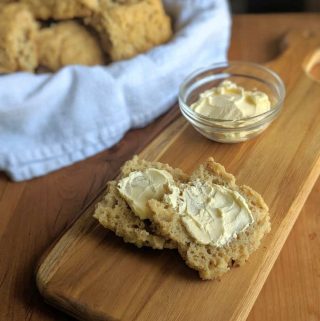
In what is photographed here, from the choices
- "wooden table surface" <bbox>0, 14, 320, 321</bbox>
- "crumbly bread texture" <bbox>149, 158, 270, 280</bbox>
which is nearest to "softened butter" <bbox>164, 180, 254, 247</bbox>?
"crumbly bread texture" <bbox>149, 158, 270, 280</bbox>

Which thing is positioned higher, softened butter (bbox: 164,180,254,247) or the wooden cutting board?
softened butter (bbox: 164,180,254,247)

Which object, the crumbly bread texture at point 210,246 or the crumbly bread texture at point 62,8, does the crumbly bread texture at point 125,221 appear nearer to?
the crumbly bread texture at point 210,246

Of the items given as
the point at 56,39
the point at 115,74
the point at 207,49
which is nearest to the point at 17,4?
the point at 56,39

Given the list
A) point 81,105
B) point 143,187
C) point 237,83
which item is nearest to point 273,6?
point 237,83

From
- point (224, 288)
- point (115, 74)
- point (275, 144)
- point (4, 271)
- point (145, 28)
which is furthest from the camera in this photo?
point (145, 28)

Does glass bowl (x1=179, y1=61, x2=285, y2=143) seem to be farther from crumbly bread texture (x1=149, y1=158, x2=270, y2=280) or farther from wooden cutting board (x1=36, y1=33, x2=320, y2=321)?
crumbly bread texture (x1=149, y1=158, x2=270, y2=280)

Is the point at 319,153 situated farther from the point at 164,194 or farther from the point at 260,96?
the point at 164,194
